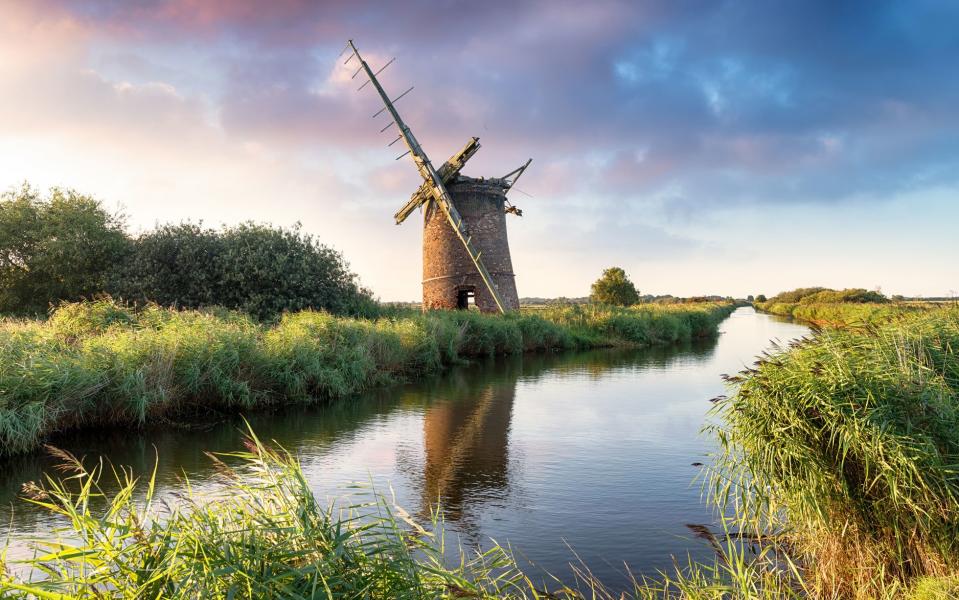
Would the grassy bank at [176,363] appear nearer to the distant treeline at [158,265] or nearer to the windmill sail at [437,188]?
the distant treeline at [158,265]

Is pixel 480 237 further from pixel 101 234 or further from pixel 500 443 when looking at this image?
pixel 500 443

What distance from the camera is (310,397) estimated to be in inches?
533

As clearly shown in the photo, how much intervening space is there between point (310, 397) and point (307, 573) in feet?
36.7

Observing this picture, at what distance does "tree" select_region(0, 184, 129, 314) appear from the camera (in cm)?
2236

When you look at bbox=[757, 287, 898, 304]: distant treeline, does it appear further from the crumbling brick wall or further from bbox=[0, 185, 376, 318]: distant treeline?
bbox=[0, 185, 376, 318]: distant treeline

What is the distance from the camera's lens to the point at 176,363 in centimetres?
1144

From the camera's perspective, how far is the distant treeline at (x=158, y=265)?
Answer: 2061cm

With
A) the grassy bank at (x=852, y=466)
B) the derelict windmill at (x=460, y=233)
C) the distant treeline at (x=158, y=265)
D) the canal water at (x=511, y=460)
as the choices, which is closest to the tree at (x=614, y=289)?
the derelict windmill at (x=460, y=233)

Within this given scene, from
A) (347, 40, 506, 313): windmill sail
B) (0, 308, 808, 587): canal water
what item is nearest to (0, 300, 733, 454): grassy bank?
(0, 308, 808, 587): canal water

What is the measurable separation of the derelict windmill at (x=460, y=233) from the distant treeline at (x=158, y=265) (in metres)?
5.27

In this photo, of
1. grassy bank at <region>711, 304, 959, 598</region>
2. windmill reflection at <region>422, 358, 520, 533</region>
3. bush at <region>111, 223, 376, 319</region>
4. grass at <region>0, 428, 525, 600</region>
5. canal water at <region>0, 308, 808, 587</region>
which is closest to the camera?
grass at <region>0, 428, 525, 600</region>

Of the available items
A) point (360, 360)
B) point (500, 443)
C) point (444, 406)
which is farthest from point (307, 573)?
point (360, 360)

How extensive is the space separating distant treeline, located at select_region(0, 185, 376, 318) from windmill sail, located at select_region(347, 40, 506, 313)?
17.9 feet

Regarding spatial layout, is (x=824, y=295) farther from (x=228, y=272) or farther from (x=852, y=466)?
(x=852, y=466)
